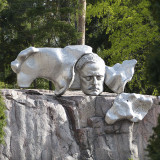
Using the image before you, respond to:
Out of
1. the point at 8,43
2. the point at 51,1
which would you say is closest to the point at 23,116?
the point at 51,1

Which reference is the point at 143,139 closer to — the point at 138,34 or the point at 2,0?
the point at 138,34

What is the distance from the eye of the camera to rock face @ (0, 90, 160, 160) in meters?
7.88

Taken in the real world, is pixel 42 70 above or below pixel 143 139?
above

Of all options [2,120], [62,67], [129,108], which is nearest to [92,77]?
[62,67]

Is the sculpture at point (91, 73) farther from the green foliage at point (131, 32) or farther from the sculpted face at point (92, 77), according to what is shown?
the green foliage at point (131, 32)

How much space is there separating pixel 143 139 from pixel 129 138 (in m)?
0.45

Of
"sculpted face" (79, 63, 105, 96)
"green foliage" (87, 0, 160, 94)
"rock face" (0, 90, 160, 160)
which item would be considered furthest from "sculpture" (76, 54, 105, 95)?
"green foliage" (87, 0, 160, 94)

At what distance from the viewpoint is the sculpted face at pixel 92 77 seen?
29.1ft

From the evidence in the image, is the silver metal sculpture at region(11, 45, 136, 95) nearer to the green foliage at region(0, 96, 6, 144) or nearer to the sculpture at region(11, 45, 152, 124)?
the sculpture at region(11, 45, 152, 124)

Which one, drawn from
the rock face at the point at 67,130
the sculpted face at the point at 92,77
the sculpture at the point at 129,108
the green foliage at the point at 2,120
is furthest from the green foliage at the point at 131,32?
the green foliage at the point at 2,120

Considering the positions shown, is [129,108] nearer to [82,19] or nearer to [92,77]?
[92,77]

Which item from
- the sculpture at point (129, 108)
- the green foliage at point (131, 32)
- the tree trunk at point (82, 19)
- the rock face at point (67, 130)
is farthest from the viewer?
the green foliage at point (131, 32)

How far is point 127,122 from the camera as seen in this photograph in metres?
8.70

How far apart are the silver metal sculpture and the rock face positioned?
1.00 feet
